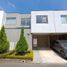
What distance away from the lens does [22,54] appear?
17922 mm

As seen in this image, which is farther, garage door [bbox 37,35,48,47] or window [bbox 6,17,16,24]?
garage door [bbox 37,35,48,47]

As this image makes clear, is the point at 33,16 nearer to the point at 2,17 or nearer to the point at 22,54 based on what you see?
the point at 2,17

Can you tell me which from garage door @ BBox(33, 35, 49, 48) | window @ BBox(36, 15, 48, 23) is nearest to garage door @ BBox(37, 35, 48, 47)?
garage door @ BBox(33, 35, 49, 48)

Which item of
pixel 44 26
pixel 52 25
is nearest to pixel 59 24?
pixel 52 25

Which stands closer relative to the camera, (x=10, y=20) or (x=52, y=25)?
(x=52, y=25)

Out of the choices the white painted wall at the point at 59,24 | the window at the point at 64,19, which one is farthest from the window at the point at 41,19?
the window at the point at 64,19

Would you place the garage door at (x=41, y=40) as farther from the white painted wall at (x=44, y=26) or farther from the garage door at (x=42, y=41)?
the white painted wall at (x=44, y=26)

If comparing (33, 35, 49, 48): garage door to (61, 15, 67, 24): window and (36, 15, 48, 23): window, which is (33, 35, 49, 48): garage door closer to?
(36, 15, 48, 23): window

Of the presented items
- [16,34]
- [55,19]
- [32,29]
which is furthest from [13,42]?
[55,19]

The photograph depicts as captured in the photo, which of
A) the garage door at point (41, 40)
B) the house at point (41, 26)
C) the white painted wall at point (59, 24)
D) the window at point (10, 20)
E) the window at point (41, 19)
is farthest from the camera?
the garage door at point (41, 40)

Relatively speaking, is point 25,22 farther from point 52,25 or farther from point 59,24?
point 59,24

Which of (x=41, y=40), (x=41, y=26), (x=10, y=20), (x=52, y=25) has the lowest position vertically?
(x=41, y=40)

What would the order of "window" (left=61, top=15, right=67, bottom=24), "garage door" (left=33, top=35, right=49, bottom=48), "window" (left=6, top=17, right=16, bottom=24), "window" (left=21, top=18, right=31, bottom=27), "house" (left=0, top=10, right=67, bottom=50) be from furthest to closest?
"garage door" (left=33, top=35, right=49, bottom=48) < "window" (left=6, top=17, right=16, bottom=24) < "window" (left=21, top=18, right=31, bottom=27) < "window" (left=61, top=15, right=67, bottom=24) < "house" (left=0, top=10, right=67, bottom=50)

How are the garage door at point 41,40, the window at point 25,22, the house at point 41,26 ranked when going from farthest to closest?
1. the garage door at point 41,40
2. the window at point 25,22
3. the house at point 41,26
